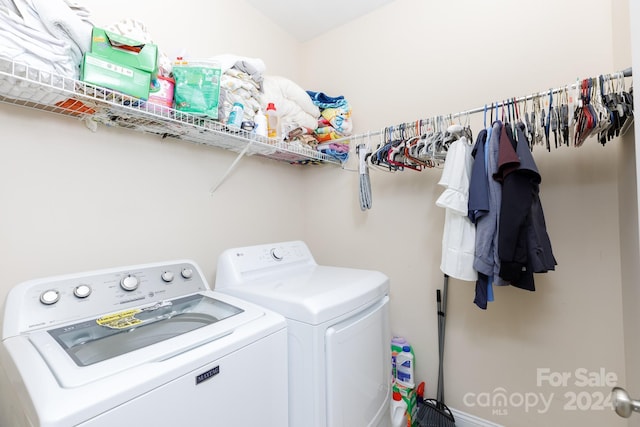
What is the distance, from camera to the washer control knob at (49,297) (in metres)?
0.97

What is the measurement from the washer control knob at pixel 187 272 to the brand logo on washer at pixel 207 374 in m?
0.65

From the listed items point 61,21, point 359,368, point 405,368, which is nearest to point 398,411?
point 405,368

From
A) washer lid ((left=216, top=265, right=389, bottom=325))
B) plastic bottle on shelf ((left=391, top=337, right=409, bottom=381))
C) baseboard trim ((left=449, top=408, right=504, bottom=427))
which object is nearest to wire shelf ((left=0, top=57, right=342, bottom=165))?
washer lid ((left=216, top=265, right=389, bottom=325))

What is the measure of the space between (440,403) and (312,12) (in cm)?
292

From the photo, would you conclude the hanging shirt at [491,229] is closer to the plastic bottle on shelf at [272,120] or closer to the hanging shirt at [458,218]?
the hanging shirt at [458,218]

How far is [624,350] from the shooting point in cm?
131

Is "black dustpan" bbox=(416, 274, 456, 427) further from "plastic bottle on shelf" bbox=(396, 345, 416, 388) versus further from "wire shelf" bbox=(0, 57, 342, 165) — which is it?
"wire shelf" bbox=(0, 57, 342, 165)

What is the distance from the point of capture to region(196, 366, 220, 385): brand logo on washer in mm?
783

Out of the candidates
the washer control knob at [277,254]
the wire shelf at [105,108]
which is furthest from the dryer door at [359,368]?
the wire shelf at [105,108]

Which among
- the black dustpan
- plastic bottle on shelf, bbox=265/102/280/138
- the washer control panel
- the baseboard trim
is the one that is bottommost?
the baseboard trim

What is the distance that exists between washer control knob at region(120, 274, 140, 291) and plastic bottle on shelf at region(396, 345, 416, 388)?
161cm

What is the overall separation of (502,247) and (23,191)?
1.97m

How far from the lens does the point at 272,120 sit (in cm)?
172

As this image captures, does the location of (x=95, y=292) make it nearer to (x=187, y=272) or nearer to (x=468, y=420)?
(x=187, y=272)
